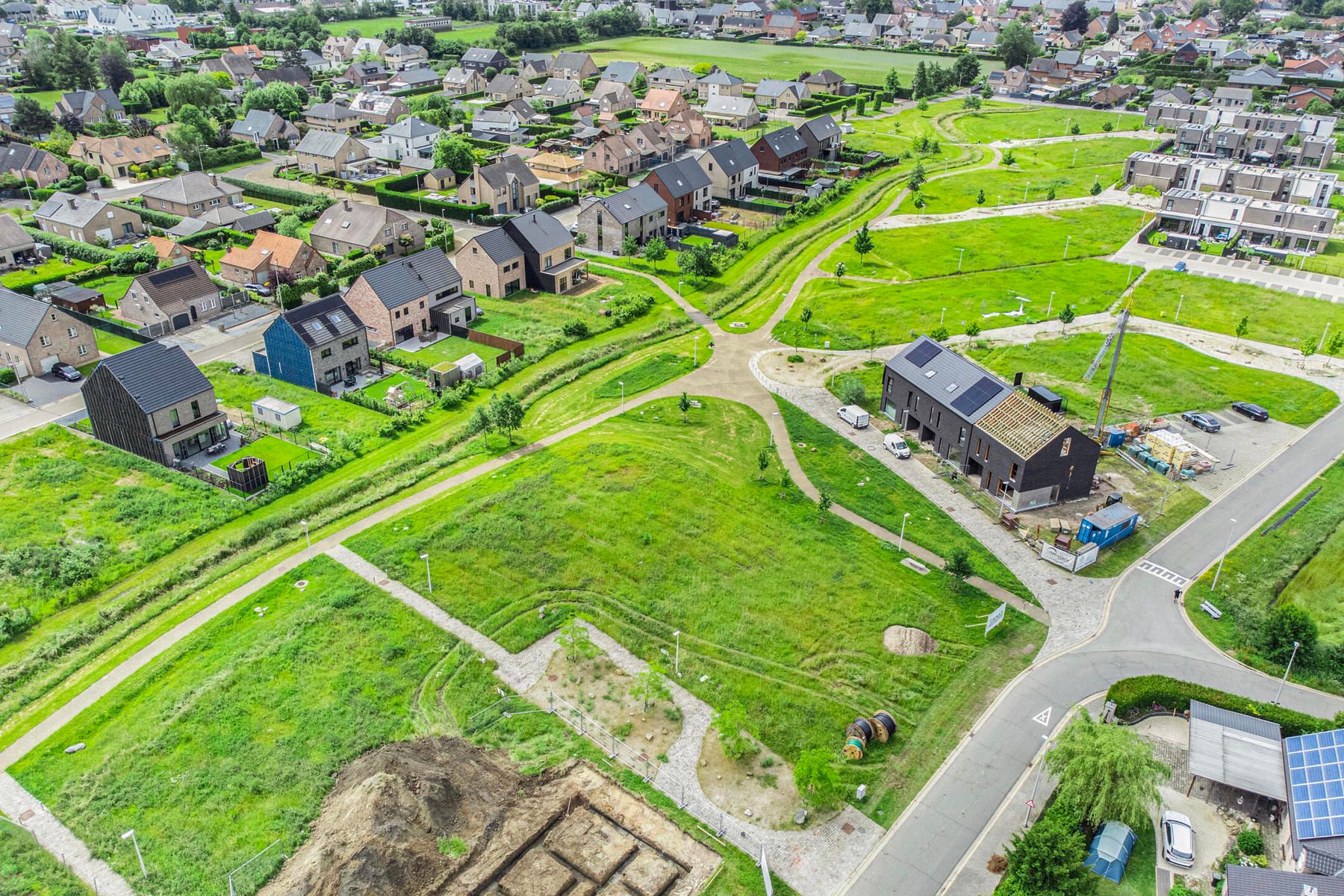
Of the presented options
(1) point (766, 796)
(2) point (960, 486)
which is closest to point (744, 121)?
(2) point (960, 486)

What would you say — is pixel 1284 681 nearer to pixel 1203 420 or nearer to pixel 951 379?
pixel 951 379

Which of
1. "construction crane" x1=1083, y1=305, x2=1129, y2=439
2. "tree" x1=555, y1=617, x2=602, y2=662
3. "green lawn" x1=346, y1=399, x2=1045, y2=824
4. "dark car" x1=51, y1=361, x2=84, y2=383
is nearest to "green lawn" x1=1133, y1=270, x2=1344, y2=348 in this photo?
"construction crane" x1=1083, y1=305, x2=1129, y2=439

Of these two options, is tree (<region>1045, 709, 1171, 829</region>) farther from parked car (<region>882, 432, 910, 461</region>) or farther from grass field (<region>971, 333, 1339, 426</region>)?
grass field (<region>971, 333, 1339, 426</region>)

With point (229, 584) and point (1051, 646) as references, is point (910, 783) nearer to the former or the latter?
point (1051, 646)

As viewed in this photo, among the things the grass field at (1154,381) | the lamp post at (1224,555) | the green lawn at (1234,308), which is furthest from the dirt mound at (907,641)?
the green lawn at (1234,308)

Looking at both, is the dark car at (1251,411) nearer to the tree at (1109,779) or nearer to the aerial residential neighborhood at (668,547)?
the aerial residential neighborhood at (668,547)

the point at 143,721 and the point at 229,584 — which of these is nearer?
the point at 143,721

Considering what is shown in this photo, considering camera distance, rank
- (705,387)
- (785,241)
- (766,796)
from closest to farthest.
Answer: (766,796)
(705,387)
(785,241)
